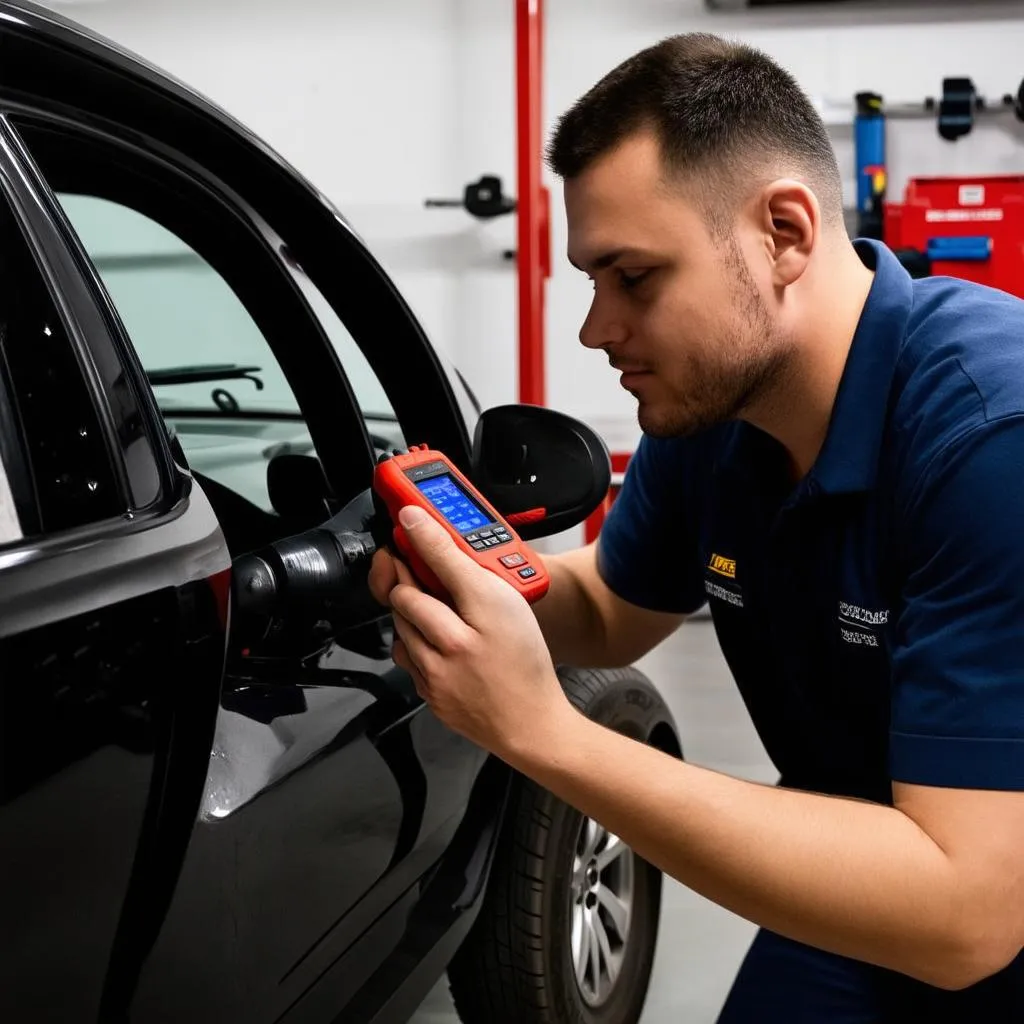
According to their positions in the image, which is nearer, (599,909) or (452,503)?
(452,503)

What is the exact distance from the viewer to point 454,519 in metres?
1.06

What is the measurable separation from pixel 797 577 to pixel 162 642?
68cm

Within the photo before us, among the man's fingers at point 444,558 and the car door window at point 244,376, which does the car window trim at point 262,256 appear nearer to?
the car door window at point 244,376

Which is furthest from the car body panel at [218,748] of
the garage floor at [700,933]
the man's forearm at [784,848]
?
the garage floor at [700,933]

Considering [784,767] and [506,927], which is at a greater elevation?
[784,767]

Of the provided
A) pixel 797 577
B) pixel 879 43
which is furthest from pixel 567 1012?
pixel 879 43

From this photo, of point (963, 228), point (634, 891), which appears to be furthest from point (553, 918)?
point (963, 228)

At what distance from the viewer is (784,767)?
4.99 ft

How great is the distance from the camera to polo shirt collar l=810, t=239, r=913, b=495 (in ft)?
3.97

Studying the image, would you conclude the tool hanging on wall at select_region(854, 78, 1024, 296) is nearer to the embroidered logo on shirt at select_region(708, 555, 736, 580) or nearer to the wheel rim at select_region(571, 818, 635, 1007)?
the wheel rim at select_region(571, 818, 635, 1007)

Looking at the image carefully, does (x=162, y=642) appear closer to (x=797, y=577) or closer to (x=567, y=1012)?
(x=797, y=577)

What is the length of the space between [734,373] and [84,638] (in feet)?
2.12

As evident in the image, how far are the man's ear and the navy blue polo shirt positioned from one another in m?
0.11

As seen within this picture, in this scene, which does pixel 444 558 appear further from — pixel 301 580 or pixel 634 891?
pixel 634 891
